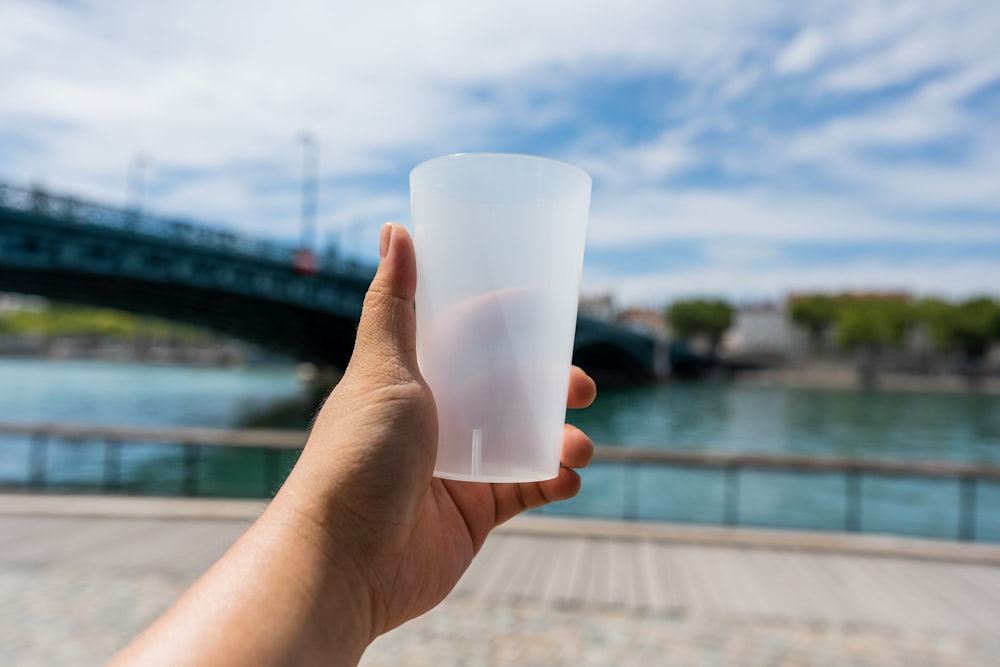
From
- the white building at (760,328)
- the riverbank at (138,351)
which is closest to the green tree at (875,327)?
the white building at (760,328)

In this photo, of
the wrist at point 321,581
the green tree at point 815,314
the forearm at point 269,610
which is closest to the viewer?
the forearm at point 269,610

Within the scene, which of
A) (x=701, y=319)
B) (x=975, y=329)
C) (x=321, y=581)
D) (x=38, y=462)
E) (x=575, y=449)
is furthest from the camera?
(x=701, y=319)

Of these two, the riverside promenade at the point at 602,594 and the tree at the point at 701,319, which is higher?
the tree at the point at 701,319

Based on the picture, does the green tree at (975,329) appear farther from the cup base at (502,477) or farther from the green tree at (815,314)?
the cup base at (502,477)

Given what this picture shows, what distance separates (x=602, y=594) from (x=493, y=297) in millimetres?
4229

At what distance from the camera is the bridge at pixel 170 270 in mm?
23391

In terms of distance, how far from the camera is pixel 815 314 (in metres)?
107

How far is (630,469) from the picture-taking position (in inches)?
313

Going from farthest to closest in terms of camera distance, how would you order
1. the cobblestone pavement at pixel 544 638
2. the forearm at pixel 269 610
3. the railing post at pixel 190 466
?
the railing post at pixel 190 466, the cobblestone pavement at pixel 544 638, the forearm at pixel 269 610

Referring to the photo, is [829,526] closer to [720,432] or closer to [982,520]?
[982,520]

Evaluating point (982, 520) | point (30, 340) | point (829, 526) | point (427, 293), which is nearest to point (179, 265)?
point (829, 526)

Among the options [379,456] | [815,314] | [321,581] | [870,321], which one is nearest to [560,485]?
[379,456]

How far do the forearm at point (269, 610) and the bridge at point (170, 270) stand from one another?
25831 mm

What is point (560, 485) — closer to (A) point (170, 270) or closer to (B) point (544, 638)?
(B) point (544, 638)
